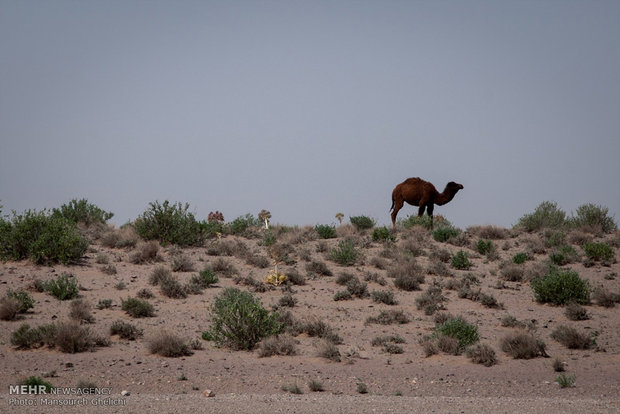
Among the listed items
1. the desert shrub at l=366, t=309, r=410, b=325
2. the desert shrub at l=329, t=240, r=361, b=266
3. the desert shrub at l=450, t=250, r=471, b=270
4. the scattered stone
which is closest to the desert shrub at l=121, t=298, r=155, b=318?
the desert shrub at l=366, t=309, r=410, b=325

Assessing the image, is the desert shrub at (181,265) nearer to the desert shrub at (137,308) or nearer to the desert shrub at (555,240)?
the desert shrub at (137,308)

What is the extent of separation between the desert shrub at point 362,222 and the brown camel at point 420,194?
104cm

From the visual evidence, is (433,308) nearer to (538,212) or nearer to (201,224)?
(201,224)

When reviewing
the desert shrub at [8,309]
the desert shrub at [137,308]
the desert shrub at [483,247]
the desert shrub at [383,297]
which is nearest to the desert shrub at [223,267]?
the desert shrub at [137,308]

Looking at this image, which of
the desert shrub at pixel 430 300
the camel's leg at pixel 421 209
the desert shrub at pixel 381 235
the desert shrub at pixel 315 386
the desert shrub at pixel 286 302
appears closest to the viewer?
the desert shrub at pixel 315 386

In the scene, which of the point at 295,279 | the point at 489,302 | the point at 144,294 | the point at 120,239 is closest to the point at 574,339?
the point at 489,302

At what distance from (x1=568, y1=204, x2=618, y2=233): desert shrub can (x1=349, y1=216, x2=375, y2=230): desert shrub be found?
9464mm

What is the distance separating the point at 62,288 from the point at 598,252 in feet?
56.1

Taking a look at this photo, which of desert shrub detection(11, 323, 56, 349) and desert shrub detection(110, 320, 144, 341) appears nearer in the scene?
desert shrub detection(11, 323, 56, 349)

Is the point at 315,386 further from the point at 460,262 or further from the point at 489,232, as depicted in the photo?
the point at 489,232

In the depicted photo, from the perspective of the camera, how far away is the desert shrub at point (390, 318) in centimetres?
1509

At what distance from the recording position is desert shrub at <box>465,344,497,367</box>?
464 inches

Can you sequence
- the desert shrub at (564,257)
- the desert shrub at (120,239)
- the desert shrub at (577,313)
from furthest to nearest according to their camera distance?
the desert shrub at (120,239), the desert shrub at (564,257), the desert shrub at (577,313)

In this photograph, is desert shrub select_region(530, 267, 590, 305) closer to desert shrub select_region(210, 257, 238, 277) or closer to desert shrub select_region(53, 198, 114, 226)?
desert shrub select_region(210, 257, 238, 277)
